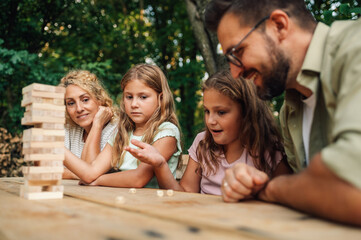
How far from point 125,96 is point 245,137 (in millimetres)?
1194

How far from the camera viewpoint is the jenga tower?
1.47 m

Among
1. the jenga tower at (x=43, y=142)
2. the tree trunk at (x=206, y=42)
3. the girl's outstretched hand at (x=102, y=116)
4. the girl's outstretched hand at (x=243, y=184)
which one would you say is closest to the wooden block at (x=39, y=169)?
the jenga tower at (x=43, y=142)

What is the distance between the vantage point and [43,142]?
1483 mm

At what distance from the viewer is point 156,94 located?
2.96 metres

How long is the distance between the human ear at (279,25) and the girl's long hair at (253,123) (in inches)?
28.7

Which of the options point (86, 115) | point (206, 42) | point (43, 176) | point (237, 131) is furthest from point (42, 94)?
point (206, 42)

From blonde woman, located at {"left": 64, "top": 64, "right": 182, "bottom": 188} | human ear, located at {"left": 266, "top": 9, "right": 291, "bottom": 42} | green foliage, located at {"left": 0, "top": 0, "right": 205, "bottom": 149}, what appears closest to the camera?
human ear, located at {"left": 266, "top": 9, "right": 291, "bottom": 42}

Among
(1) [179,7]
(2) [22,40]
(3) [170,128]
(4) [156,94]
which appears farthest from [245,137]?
(1) [179,7]

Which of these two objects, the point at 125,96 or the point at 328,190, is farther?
the point at 125,96

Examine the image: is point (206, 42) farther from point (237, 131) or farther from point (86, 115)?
point (237, 131)

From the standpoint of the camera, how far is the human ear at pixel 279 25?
1.58m

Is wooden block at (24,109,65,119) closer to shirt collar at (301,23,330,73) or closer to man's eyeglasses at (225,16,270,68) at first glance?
man's eyeglasses at (225,16,270,68)

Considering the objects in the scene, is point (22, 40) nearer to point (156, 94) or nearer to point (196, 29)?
point (196, 29)

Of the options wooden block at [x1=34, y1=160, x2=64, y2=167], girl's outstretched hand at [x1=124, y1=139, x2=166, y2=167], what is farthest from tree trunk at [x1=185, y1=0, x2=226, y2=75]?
wooden block at [x1=34, y1=160, x2=64, y2=167]
